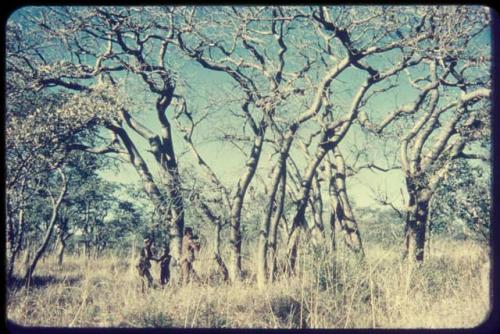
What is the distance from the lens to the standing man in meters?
5.48

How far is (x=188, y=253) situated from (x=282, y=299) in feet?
6.61

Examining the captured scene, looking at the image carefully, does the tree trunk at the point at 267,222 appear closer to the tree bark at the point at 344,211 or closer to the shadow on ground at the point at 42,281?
the tree bark at the point at 344,211

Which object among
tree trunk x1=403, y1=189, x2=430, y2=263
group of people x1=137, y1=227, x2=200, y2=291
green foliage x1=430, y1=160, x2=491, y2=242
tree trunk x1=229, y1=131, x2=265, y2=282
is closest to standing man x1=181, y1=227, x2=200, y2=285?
group of people x1=137, y1=227, x2=200, y2=291

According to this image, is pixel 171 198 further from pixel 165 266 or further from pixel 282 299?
pixel 282 299

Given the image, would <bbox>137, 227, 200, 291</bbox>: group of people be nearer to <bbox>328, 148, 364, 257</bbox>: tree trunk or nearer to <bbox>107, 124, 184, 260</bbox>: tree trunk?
<bbox>107, 124, 184, 260</bbox>: tree trunk

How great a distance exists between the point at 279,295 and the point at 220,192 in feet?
10.0

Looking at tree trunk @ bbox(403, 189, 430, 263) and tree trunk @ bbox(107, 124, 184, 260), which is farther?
tree trunk @ bbox(107, 124, 184, 260)

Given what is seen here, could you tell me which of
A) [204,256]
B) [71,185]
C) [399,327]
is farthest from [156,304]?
[71,185]

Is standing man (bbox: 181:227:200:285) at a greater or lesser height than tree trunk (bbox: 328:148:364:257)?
lesser

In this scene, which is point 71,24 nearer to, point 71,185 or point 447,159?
point 71,185

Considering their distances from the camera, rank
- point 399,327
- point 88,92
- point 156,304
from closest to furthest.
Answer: point 399,327, point 156,304, point 88,92

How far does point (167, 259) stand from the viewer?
22.4ft

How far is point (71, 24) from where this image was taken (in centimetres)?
673

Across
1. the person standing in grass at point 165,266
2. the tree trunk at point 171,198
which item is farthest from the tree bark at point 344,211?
the person standing in grass at point 165,266
